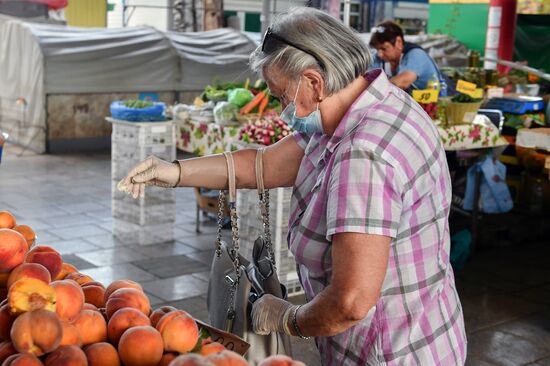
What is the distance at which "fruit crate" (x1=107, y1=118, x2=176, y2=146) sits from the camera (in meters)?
6.22

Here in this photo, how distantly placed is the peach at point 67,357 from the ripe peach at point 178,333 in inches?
7.9

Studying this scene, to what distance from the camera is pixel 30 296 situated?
1.67m

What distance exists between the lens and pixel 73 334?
65.4 inches

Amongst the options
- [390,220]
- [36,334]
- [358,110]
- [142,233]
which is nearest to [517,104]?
[142,233]

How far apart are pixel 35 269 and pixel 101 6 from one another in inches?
694

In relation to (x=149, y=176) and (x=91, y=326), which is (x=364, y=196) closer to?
(x=91, y=326)

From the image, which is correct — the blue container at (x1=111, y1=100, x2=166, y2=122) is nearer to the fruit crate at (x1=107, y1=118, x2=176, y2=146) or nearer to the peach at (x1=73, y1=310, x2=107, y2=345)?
the fruit crate at (x1=107, y1=118, x2=176, y2=146)

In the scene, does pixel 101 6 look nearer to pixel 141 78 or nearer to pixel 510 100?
pixel 141 78

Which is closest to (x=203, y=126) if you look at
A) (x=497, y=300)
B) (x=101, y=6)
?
(x=497, y=300)

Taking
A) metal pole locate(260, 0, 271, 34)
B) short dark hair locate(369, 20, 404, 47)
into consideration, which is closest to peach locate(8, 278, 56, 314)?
short dark hair locate(369, 20, 404, 47)

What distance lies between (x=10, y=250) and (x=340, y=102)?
3.14 feet

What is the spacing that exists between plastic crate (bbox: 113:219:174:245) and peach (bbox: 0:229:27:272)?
456 cm

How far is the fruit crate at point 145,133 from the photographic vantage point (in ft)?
20.4

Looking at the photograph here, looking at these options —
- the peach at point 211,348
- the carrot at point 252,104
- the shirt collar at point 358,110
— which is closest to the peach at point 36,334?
the peach at point 211,348
